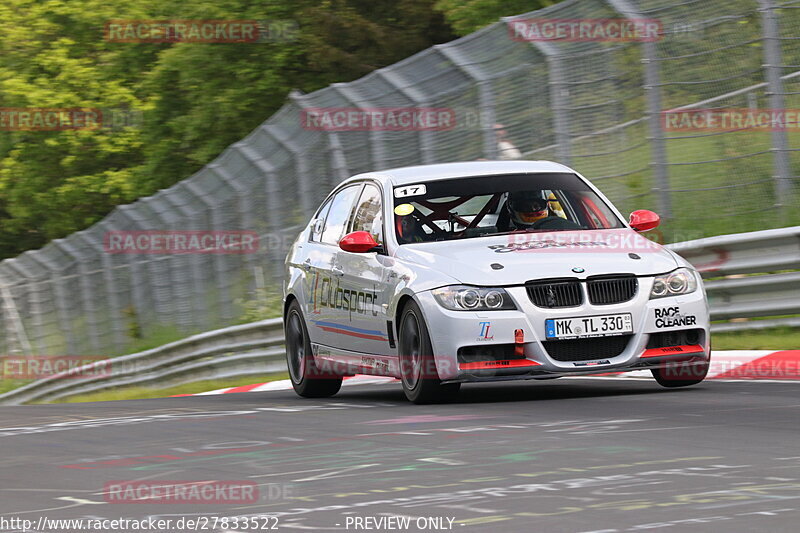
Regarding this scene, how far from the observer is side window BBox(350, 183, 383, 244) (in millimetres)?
11148

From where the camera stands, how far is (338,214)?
40.6ft

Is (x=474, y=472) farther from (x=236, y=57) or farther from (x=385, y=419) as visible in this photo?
(x=236, y=57)

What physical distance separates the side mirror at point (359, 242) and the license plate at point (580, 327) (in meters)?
1.71

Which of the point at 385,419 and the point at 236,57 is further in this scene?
the point at 236,57

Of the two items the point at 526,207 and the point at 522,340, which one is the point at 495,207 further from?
the point at 522,340

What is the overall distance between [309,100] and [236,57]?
29702 millimetres

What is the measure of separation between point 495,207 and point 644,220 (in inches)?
39.7

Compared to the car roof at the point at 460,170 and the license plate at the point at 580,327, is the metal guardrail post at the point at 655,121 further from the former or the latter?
the license plate at the point at 580,327

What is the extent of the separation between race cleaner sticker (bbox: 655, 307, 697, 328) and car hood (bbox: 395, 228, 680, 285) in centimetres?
25

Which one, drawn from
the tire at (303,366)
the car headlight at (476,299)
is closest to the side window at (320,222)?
the tire at (303,366)

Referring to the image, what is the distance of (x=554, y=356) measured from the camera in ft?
31.7

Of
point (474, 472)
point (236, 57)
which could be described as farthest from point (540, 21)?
point (236, 57)

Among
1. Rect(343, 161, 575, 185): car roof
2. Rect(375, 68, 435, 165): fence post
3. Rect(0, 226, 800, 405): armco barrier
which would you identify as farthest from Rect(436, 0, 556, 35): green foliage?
Rect(343, 161, 575, 185): car roof

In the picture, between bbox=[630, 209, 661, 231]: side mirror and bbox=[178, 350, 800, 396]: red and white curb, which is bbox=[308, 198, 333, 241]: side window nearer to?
bbox=[178, 350, 800, 396]: red and white curb
